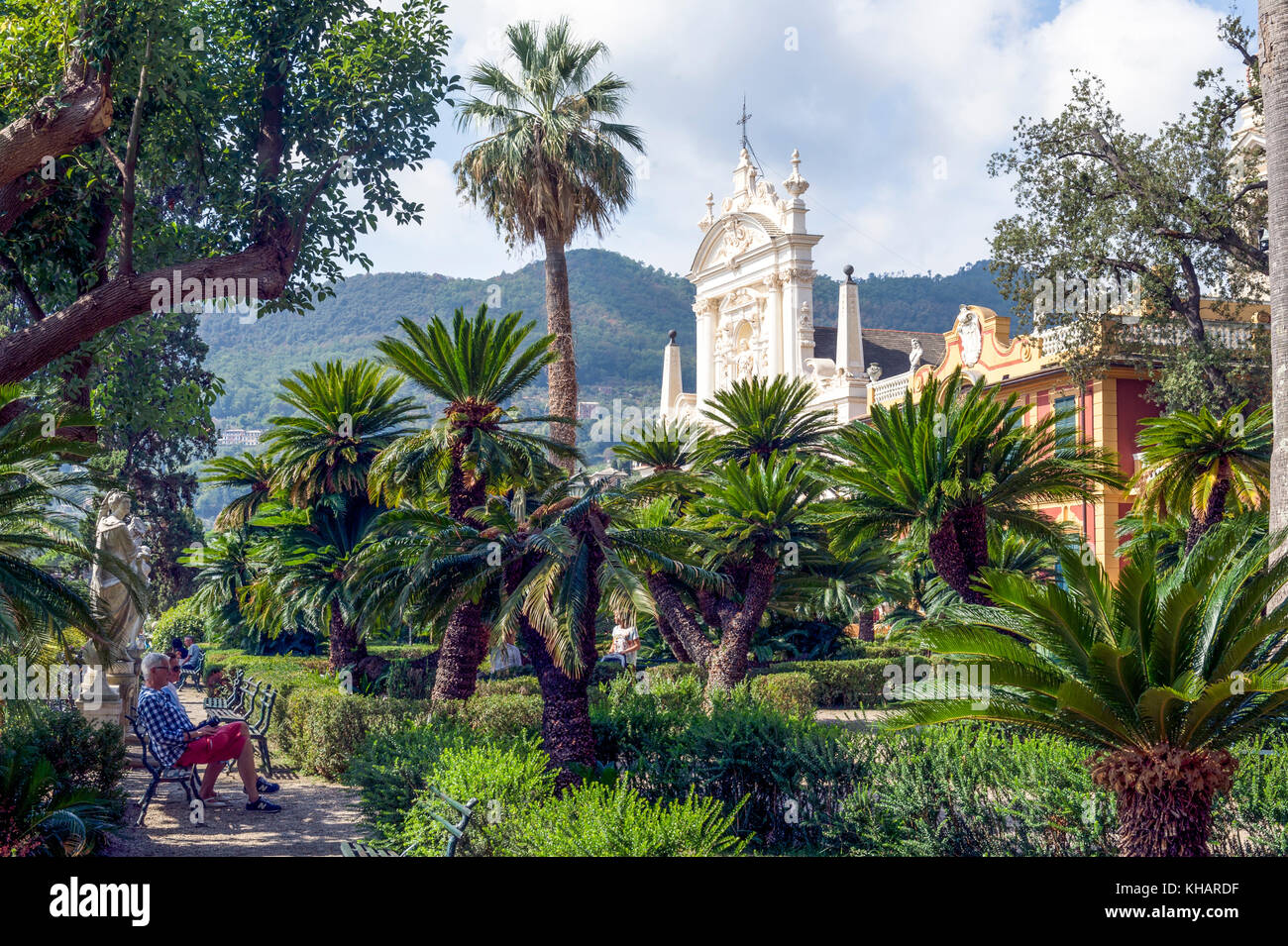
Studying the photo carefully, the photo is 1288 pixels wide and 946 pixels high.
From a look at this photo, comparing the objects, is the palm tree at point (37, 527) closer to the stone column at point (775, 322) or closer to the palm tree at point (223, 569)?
the palm tree at point (223, 569)

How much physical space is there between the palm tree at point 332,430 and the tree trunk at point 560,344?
4244 millimetres

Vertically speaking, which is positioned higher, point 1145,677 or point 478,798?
point 1145,677

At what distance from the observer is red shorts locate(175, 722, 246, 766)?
964cm

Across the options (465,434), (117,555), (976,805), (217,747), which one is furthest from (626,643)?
(976,805)

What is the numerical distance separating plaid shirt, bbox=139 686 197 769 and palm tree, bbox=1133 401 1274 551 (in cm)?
1277

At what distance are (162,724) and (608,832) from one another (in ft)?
17.0

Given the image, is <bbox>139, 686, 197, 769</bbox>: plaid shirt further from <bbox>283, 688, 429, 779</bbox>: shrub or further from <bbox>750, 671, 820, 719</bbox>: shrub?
<bbox>750, 671, 820, 719</bbox>: shrub

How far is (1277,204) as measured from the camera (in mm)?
Answer: 10180

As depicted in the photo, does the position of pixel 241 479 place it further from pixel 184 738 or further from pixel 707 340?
pixel 707 340

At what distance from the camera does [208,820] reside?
9.76m

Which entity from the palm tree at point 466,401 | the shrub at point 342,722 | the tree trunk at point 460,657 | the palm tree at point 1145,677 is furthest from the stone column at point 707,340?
the palm tree at point 1145,677

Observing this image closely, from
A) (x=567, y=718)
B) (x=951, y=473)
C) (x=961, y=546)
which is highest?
(x=951, y=473)

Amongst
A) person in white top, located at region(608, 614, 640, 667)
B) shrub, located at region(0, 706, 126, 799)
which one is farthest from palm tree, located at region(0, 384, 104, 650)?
person in white top, located at region(608, 614, 640, 667)
